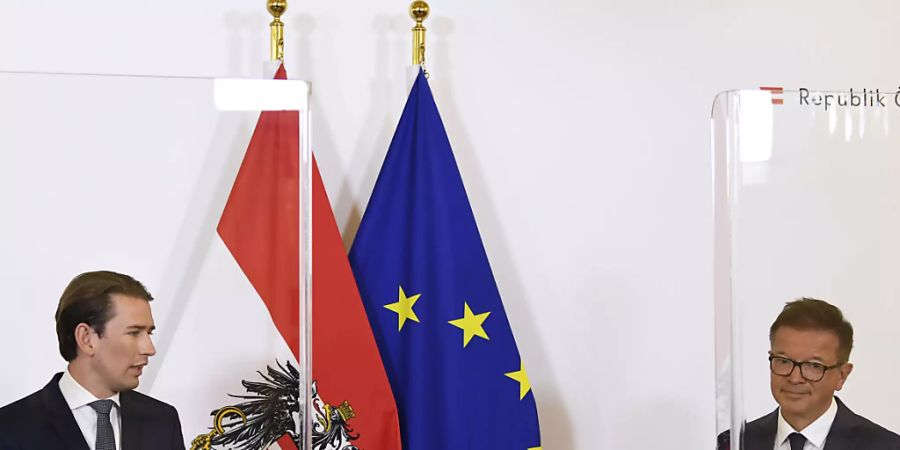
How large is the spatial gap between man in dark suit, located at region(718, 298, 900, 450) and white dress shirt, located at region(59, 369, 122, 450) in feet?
3.23

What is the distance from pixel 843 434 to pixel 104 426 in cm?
118

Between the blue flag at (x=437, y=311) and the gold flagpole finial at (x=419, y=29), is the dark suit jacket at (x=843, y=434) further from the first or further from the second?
the gold flagpole finial at (x=419, y=29)

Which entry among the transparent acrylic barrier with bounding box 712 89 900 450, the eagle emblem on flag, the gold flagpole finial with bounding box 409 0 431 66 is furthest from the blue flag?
the transparent acrylic barrier with bounding box 712 89 900 450

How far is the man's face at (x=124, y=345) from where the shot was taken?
176 centimetres

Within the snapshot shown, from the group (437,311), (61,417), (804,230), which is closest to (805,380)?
(804,230)

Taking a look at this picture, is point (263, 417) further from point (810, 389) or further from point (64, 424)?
point (810, 389)

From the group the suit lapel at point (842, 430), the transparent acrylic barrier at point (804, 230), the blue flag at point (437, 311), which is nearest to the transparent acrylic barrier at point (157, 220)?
the blue flag at point (437, 311)

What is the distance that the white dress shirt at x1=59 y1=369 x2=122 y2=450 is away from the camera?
173 cm

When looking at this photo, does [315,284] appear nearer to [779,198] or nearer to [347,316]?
[347,316]

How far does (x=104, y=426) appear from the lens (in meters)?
1.74

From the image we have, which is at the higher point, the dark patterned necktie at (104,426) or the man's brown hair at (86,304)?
the man's brown hair at (86,304)

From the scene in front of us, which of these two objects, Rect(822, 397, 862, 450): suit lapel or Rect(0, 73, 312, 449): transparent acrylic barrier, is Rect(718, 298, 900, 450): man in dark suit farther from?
Rect(0, 73, 312, 449): transparent acrylic barrier

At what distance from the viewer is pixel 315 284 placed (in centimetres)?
230

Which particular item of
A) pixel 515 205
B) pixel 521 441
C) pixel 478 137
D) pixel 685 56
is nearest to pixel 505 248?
pixel 515 205
